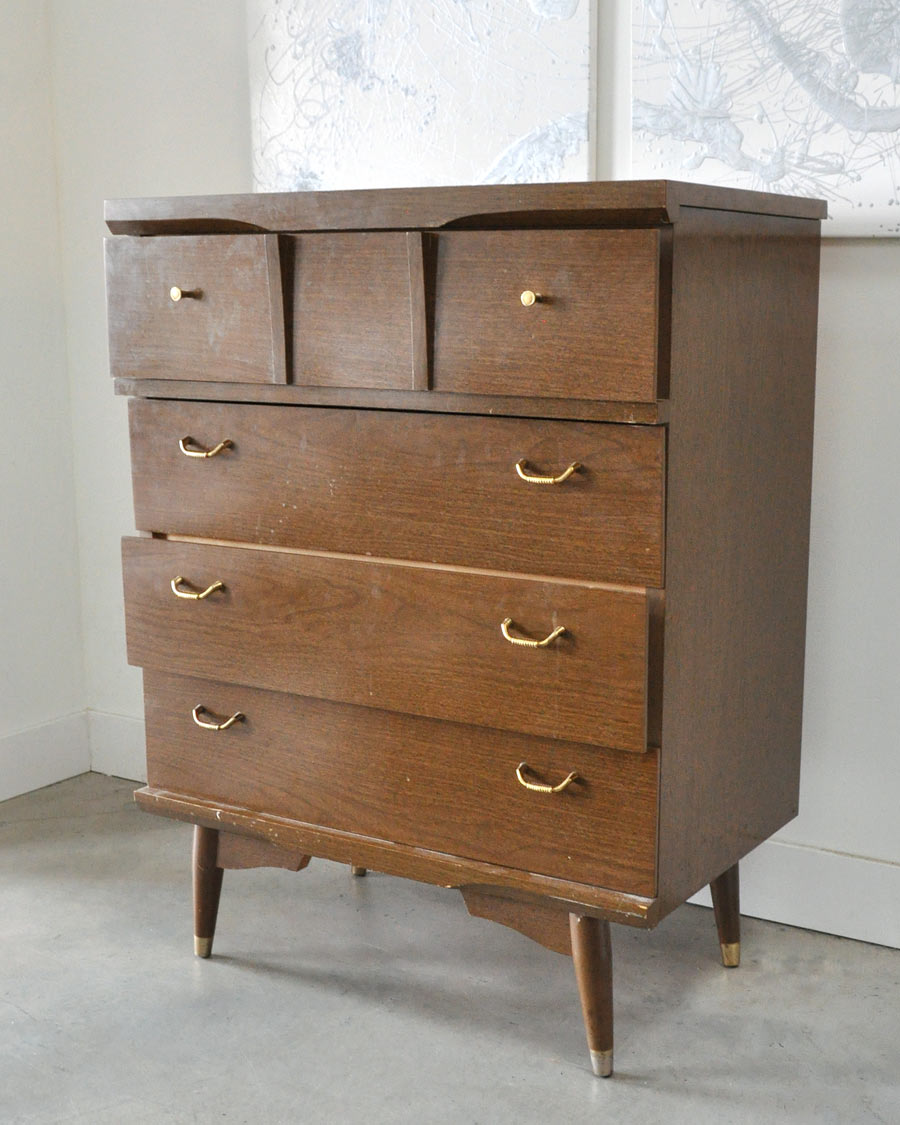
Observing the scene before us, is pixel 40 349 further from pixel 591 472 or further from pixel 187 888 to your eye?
pixel 591 472

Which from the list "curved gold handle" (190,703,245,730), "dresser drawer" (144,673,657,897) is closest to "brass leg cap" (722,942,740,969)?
"dresser drawer" (144,673,657,897)

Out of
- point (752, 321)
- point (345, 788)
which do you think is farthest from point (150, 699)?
point (752, 321)

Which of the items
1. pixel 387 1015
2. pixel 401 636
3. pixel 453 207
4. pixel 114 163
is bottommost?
pixel 387 1015

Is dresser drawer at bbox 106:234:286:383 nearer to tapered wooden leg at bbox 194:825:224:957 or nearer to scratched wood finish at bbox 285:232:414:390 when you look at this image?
scratched wood finish at bbox 285:232:414:390

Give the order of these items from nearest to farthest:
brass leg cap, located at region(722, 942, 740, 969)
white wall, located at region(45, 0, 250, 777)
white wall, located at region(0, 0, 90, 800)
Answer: brass leg cap, located at region(722, 942, 740, 969) → white wall, located at region(45, 0, 250, 777) → white wall, located at region(0, 0, 90, 800)

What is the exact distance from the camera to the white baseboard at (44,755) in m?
3.01

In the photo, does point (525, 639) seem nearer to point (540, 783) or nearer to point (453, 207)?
point (540, 783)

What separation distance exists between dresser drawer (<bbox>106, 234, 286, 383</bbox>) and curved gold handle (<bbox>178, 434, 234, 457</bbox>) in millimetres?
91

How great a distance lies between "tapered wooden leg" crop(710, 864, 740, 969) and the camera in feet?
7.09

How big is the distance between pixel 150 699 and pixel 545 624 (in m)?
0.74

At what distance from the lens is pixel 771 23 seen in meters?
2.10

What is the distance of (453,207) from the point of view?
171cm

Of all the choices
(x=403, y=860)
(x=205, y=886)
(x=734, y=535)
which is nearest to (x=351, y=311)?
(x=734, y=535)

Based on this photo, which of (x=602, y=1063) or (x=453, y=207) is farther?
(x=602, y=1063)
